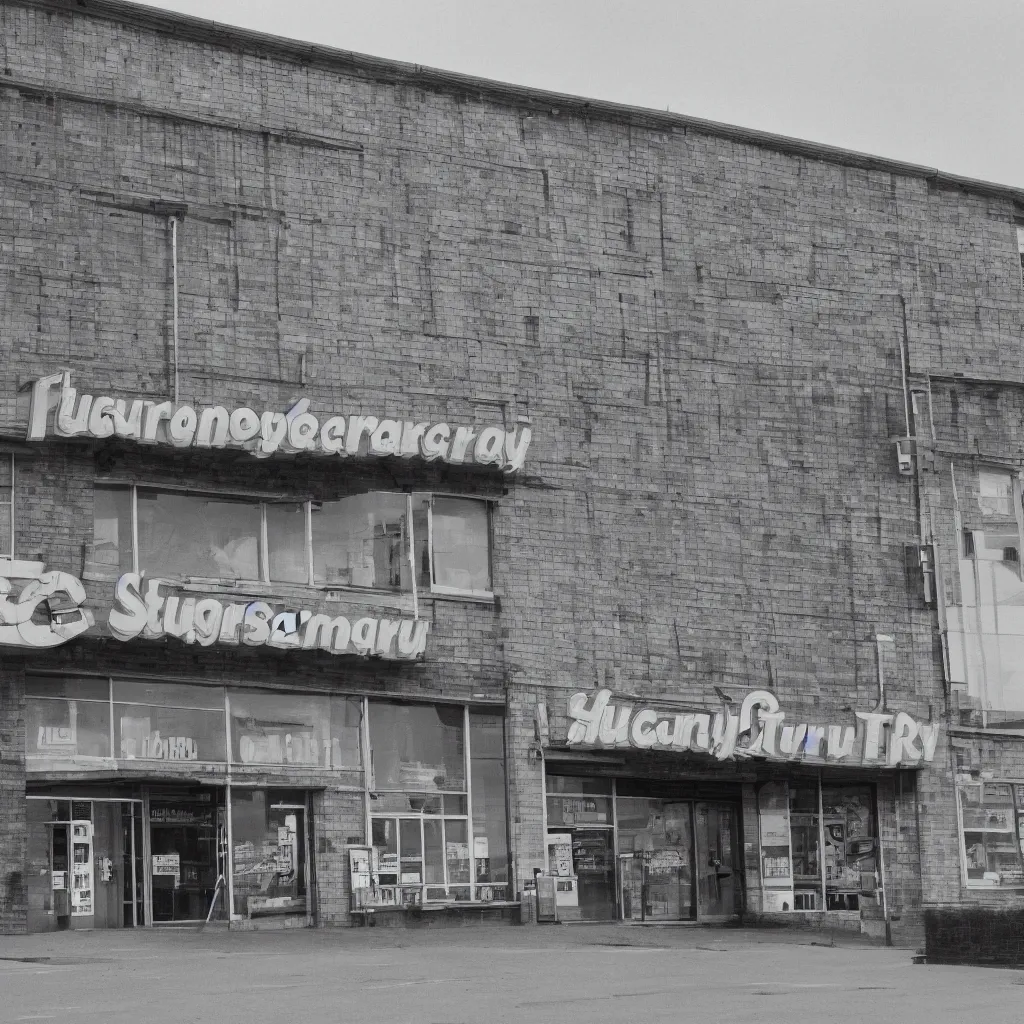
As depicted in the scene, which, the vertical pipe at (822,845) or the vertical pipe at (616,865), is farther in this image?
the vertical pipe at (822,845)

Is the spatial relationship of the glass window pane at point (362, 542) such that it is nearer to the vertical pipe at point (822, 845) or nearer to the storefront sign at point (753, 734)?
the storefront sign at point (753, 734)

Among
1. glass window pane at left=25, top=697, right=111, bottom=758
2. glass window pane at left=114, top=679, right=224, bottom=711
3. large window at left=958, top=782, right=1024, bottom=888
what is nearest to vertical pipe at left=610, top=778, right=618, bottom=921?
large window at left=958, top=782, right=1024, bottom=888

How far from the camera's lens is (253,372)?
104ft

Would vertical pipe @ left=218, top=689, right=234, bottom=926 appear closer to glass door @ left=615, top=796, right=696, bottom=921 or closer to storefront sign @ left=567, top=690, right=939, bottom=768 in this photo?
storefront sign @ left=567, top=690, right=939, bottom=768

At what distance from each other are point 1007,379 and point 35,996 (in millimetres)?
26841

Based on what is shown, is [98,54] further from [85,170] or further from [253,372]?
[253,372]

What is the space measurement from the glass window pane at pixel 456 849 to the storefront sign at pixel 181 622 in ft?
10.5

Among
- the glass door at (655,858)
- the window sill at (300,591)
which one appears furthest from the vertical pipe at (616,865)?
the window sill at (300,591)

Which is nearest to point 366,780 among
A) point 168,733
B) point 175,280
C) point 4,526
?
point 168,733

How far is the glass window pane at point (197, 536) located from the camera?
100ft

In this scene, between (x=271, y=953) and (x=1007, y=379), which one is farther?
(x=1007, y=379)

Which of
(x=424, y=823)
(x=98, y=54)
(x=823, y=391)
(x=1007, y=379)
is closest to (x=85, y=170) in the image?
(x=98, y=54)

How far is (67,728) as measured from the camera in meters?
29.3

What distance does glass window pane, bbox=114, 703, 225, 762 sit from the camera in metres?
29.8
